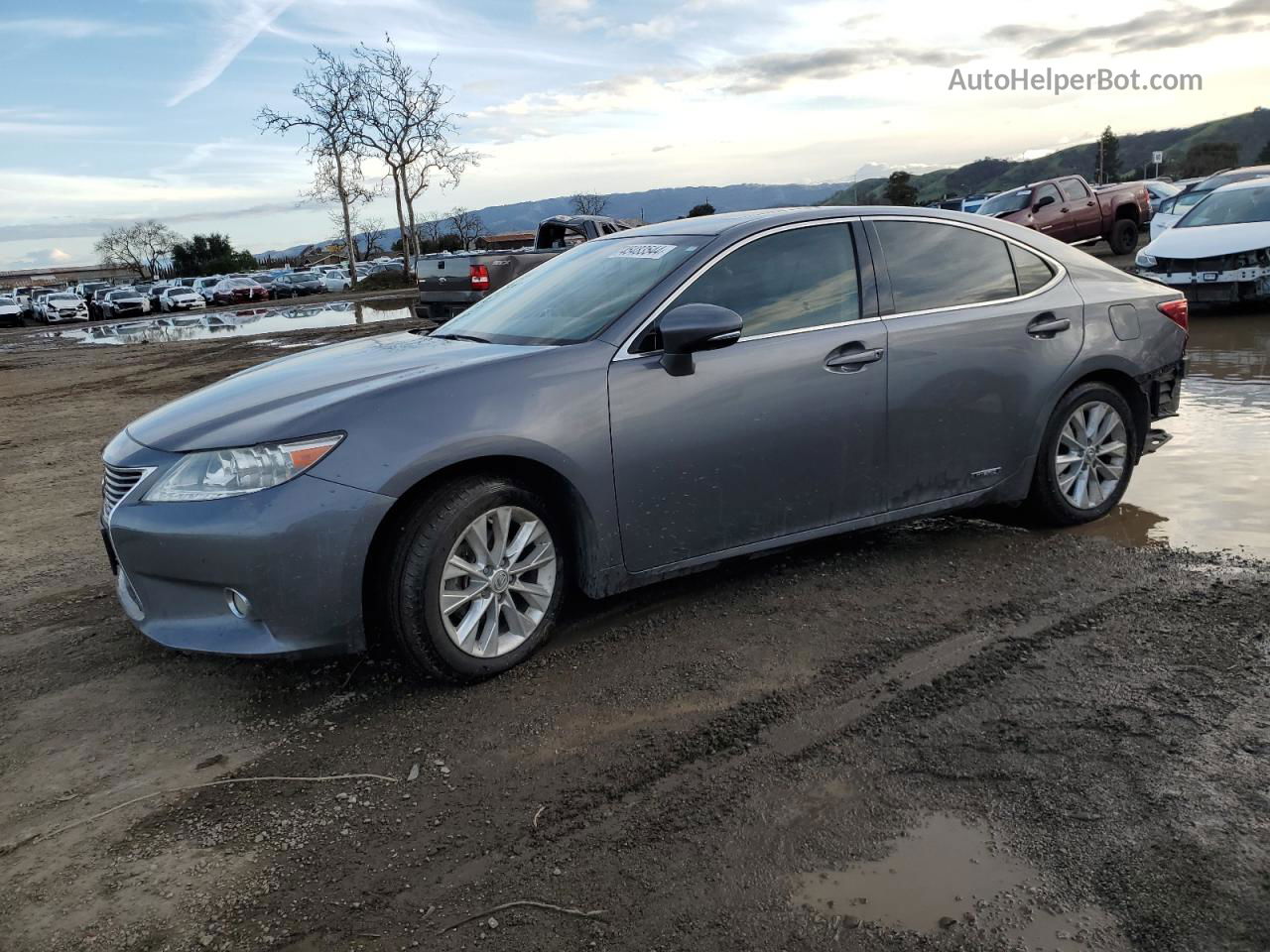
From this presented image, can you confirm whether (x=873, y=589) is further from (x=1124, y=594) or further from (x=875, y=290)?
(x=875, y=290)

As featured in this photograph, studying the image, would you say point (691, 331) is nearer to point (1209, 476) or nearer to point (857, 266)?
point (857, 266)

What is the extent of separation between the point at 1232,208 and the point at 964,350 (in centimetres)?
1070

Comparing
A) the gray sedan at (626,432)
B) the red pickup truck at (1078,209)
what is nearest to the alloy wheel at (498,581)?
the gray sedan at (626,432)

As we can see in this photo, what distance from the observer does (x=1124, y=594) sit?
414cm

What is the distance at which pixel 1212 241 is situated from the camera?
11.7 meters

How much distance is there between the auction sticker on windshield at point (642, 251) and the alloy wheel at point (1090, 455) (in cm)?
217

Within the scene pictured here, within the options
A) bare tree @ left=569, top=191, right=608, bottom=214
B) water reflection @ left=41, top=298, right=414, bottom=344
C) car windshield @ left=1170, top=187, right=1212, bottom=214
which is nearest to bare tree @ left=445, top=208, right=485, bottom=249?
bare tree @ left=569, top=191, right=608, bottom=214

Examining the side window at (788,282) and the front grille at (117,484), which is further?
the side window at (788,282)

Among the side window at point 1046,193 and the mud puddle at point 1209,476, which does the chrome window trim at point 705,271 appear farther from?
the side window at point 1046,193

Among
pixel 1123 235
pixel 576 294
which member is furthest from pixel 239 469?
pixel 1123 235

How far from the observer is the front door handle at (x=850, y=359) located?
4.09 metres

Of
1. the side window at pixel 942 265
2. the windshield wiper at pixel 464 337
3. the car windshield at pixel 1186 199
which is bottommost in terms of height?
the windshield wiper at pixel 464 337

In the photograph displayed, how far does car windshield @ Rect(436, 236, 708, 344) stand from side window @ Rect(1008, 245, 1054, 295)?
168 centimetres

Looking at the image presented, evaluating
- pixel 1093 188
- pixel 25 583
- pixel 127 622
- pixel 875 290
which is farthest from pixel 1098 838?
pixel 1093 188
